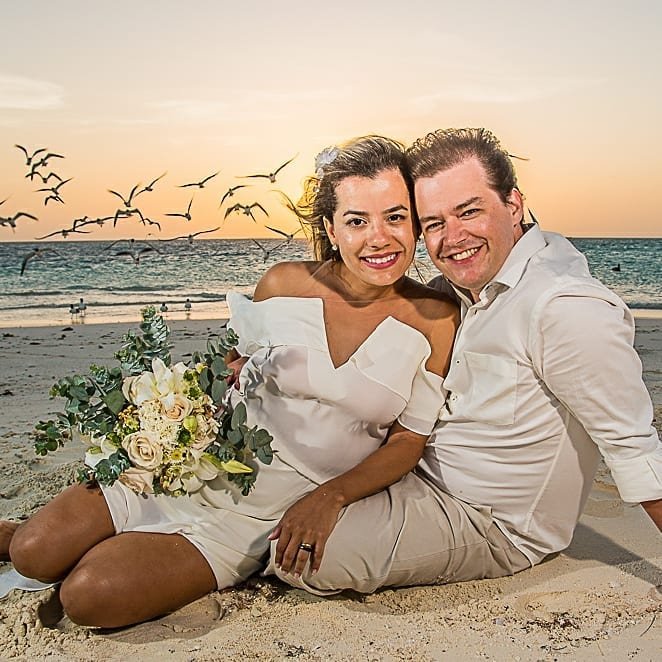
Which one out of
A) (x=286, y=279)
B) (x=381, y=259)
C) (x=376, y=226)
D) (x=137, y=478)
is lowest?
(x=137, y=478)

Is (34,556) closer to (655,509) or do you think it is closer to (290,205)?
(290,205)

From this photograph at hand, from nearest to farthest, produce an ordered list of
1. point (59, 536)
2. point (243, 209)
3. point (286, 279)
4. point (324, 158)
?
point (59, 536), point (324, 158), point (286, 279), point (243, 209)

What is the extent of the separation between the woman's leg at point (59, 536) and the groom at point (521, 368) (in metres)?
1.48

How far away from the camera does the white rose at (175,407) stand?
3.08m

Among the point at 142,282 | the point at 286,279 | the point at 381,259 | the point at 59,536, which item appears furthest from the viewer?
the point at 142,282

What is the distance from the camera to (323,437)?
139 inches

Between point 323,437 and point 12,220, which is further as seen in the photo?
point 12,220

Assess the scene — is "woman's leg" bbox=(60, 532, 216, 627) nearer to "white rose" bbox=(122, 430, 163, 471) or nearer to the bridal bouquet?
the bridal bouquet

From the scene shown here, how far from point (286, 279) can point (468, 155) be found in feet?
3.83

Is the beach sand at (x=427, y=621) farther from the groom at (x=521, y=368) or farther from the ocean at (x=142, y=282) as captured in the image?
the ocean at (x=142, y=282)

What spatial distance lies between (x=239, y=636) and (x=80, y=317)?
44.2 feet

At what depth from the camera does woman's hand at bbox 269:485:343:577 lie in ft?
10.5

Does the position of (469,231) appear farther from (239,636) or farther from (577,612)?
(239,636)

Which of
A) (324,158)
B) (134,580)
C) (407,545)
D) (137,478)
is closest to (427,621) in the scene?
(407,545)
